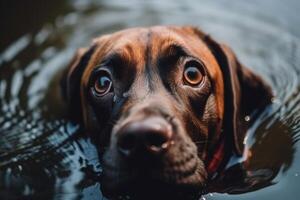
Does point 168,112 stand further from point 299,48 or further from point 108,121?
point 299,48

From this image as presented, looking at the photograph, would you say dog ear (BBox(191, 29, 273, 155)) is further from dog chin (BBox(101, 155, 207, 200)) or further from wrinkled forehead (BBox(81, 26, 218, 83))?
dog chin (BBox(101, 155, 207, 200))

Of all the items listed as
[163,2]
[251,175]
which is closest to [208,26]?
[163,2]

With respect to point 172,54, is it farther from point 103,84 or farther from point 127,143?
point 127,143

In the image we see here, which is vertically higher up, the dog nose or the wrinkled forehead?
the wrinkled forehead

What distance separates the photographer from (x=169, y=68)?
4.35m

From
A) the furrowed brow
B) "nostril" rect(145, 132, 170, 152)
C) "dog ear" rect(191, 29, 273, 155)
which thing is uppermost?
the furrowed brow

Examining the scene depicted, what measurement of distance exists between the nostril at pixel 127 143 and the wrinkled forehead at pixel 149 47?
0.80m

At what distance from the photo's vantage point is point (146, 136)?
349 cm

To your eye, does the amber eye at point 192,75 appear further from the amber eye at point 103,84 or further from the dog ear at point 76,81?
the dog ear at point 76,81

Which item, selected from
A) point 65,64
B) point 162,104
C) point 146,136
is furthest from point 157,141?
point 65,64

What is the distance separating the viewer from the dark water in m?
4.39

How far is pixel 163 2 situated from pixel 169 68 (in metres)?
3.08

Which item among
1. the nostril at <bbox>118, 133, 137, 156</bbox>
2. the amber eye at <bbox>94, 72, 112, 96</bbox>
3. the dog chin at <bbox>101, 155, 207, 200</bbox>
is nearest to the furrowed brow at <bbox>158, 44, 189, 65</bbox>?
the amber eye at <bbox>94, 72, 112, 96</bbox>

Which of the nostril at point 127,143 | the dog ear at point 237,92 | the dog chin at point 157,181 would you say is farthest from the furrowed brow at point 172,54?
the nostril at point 127,143
